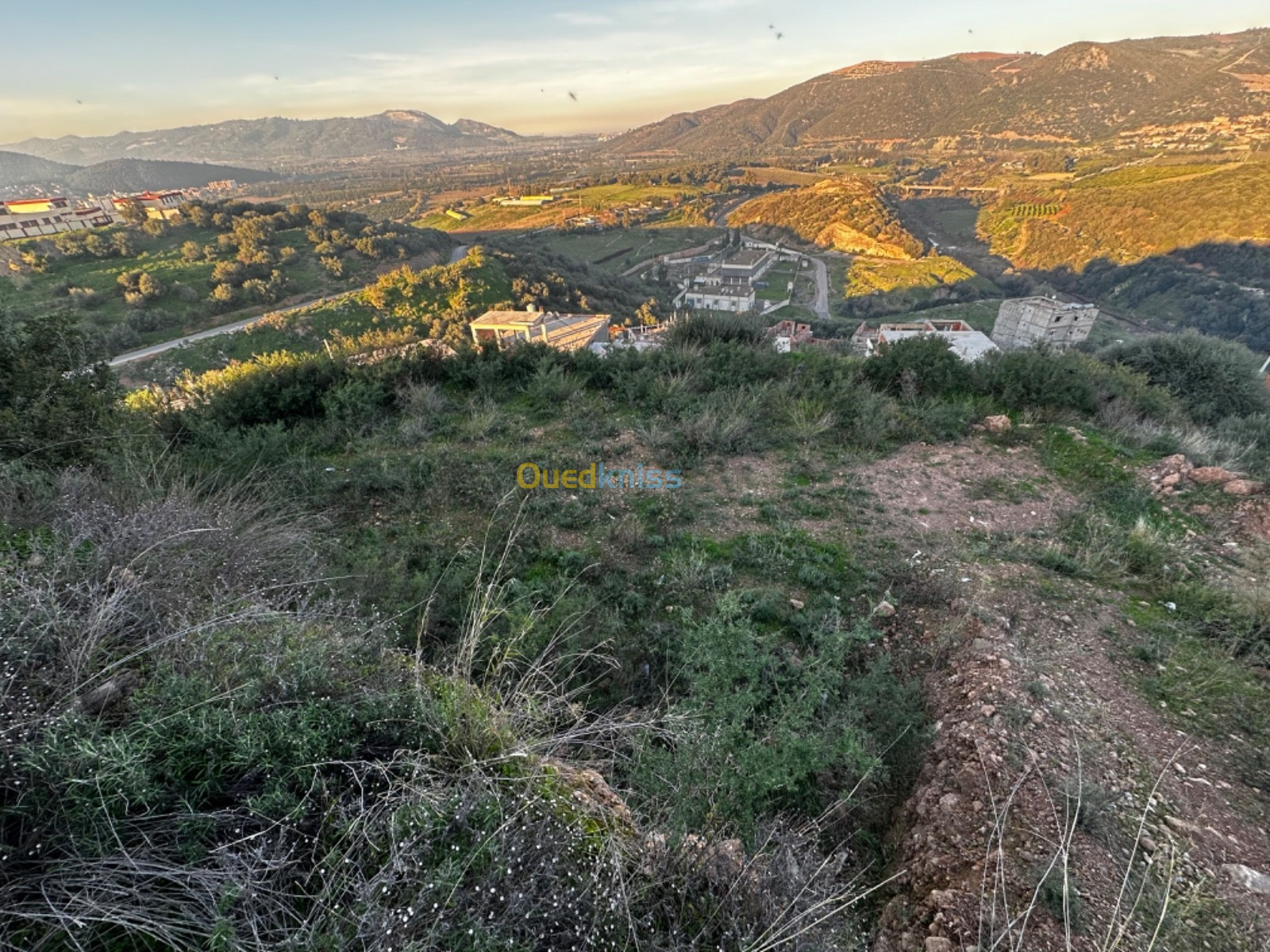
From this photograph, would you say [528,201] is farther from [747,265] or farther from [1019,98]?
[1019,98]

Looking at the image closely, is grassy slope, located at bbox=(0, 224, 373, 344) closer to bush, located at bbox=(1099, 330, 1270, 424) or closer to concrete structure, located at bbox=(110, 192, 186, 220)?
concrete structure, located at bbox=(110, 192, 186, 220)

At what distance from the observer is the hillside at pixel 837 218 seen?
168ft

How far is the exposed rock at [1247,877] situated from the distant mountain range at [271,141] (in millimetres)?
167271

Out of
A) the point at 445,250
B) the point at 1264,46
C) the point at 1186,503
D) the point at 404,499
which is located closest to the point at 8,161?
the point at 445,250

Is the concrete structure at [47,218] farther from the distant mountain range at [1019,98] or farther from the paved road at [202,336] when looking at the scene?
the distant mountain range at [1019,98]

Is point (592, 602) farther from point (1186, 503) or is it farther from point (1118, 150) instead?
point (1118, 150)

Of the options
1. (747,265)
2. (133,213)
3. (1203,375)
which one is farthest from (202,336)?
(747,265)

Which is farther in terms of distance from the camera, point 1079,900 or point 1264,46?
point 1264,46

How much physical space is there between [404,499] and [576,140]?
221 meters

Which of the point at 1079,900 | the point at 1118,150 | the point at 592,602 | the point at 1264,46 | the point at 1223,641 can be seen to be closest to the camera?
the point at 1079,900

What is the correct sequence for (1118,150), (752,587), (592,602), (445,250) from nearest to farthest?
(592,602) < (752,587) < (445,250) < (1118,150)

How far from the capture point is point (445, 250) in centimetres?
3956

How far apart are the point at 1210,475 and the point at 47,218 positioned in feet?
210

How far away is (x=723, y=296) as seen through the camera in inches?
1517
